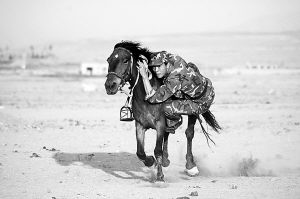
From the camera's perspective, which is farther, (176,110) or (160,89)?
(176,110)

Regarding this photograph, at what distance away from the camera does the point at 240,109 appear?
23.9 meters

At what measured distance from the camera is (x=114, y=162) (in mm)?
11148

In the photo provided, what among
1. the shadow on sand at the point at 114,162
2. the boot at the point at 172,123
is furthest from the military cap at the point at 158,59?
the shadow on sand at the point at 114,162

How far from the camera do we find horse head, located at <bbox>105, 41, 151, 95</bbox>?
26.9 feet

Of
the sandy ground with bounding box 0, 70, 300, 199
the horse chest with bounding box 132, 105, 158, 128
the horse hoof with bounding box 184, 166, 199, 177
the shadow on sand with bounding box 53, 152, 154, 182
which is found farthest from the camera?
the shadow on sand with bounding box 53, 152, 154, 182

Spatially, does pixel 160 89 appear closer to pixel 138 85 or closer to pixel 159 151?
pixel 138 85

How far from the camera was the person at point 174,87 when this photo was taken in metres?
8.68

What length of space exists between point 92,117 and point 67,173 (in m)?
11.9

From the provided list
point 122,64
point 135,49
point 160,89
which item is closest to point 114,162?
point 160,89

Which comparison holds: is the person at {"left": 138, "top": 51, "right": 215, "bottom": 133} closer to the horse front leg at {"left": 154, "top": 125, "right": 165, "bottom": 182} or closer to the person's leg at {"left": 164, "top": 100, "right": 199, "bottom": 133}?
the person's leg at {"left": 164, "top": 100, "right": 199, "bottom": 133}

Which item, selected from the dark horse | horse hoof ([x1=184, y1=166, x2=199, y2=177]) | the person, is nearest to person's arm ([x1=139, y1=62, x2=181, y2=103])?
the person

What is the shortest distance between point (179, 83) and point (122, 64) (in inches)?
40.3

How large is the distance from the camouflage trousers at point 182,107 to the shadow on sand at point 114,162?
1.13 metres

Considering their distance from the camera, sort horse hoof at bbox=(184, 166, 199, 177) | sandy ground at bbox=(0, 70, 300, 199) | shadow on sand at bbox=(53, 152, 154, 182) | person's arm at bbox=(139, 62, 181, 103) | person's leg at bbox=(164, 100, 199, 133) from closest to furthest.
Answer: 1. sandy ground at bbox=(0, 70, 300, 199)
2. person's arm at bbox=(139, 62, 181, 103)
3. person's leg at bbox=(164, 100, 199, 133)
4. horse hoof at bbox=(184, 166, 199, 177)
5. shadow on sand at bbox=(53, 152, 154, 182)
